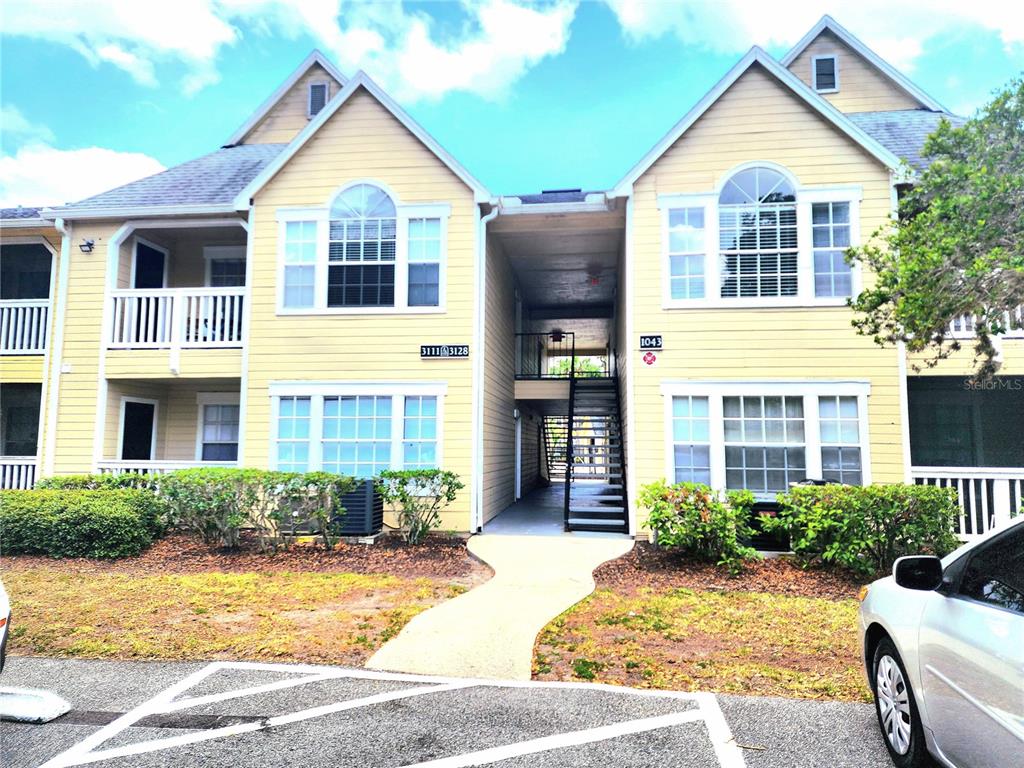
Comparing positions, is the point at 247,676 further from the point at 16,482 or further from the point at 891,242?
the point at 16,482

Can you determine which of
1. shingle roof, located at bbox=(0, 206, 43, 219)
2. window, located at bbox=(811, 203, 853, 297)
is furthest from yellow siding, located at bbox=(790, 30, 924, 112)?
shingle roof, located at bbox=(0, 206, 43, 219)

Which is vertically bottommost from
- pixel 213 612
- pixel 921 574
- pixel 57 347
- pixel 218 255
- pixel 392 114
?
pixel 213 612

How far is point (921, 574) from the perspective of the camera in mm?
2863

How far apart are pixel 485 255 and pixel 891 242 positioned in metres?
6.19

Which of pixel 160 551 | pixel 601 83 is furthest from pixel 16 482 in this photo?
pixel 601 83

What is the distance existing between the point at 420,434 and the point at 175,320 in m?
5.10

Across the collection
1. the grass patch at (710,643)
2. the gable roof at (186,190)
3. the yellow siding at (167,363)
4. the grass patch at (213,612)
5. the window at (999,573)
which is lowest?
the grass patch at (213,612)

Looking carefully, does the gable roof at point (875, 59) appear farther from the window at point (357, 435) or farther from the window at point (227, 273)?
the window at point (227, 273)

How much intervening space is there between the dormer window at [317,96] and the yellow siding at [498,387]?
6.29 meters

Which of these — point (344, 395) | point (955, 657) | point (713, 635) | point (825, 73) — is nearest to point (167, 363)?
point (344, 395)

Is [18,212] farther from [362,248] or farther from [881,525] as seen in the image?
[881,525]

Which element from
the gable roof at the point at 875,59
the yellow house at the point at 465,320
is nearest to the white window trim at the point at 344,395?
the yellow house at the point at 465,320

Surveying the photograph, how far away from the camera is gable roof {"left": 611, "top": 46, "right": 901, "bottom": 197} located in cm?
945

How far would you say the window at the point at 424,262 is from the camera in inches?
411
